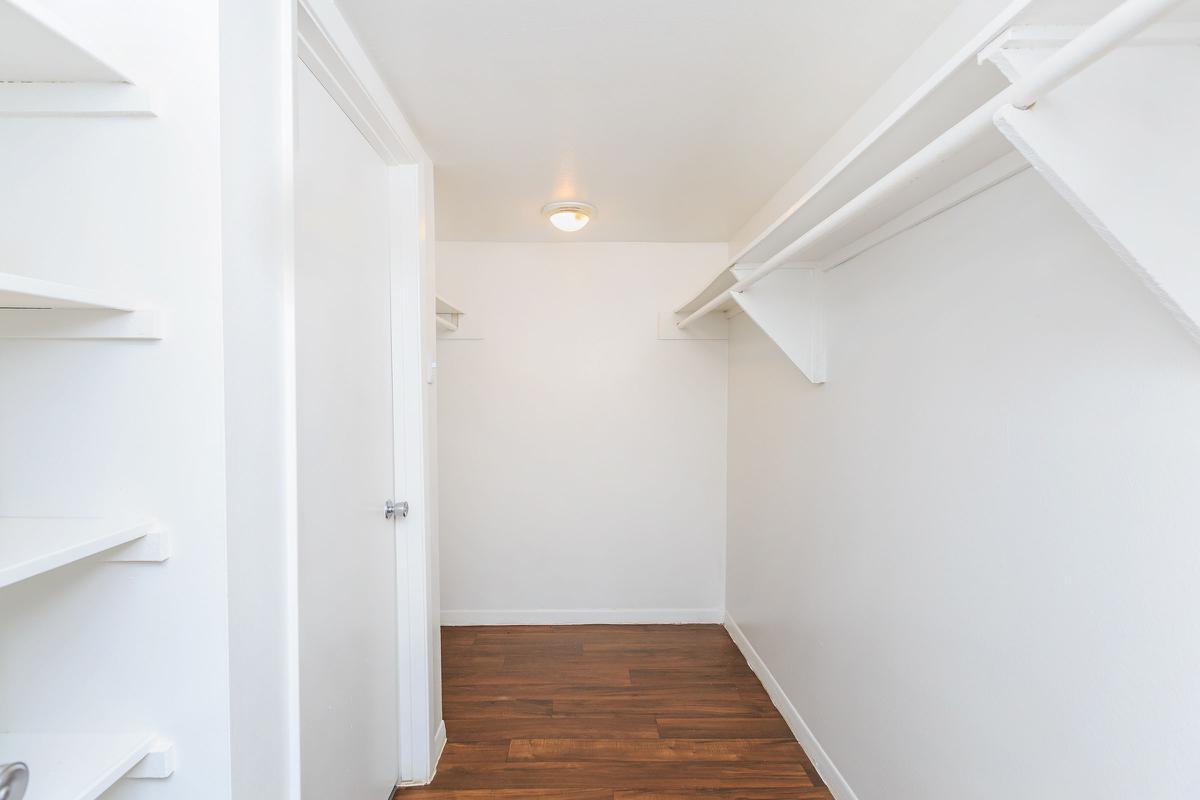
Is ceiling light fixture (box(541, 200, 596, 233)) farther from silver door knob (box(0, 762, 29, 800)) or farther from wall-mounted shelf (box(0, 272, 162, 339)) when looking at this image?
silver door knob (box(0, 762, 29, 800))

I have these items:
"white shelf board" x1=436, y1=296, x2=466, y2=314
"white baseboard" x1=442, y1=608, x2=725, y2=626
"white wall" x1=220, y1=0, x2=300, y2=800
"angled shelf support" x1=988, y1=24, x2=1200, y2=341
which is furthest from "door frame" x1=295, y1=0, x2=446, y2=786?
"angled shelf support" x1=988, y1=24, x2=1200, y2=341

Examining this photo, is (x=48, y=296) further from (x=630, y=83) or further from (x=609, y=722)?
(x=609, y=722)

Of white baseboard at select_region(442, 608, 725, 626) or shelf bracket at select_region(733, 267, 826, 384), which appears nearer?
shelf bracket at select_region(733, 267, 826, 384)

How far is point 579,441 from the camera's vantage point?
11.4ft

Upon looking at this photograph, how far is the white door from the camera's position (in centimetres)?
134

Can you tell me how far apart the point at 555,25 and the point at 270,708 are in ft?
5.14

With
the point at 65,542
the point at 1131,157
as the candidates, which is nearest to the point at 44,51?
the point at 65,542

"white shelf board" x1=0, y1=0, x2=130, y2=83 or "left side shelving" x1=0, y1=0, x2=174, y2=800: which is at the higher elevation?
"white shelf board" x1=0, y1=0, x2=130, y2=83

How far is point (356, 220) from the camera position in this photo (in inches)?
66.7

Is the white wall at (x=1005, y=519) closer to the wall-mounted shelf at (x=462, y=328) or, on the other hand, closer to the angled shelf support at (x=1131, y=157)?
the angled shelf support at (x=1131, y=157)

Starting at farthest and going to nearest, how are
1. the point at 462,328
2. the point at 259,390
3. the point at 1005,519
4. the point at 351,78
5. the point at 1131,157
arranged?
the point at 462,328 < the point at 351,78 < the point at 1005,519 < the point at 259,390 < the point at 1131,157

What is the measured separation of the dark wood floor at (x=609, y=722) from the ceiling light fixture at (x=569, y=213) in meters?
2.18

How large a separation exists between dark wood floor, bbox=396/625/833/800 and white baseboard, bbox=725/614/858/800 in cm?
3

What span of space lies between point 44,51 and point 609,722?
2555mm
